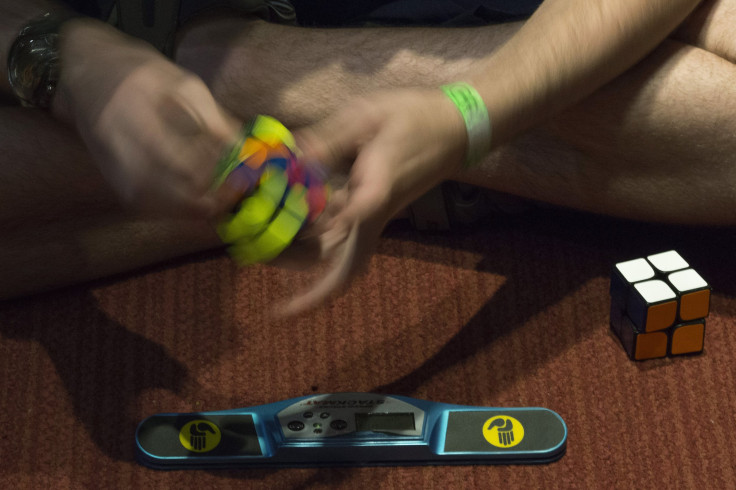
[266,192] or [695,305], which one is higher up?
[266,192]

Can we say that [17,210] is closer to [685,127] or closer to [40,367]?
[40,367]

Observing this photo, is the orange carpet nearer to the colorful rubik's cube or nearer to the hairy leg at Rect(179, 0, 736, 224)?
the hairy leg at Rect(179, 0, 736, 224)

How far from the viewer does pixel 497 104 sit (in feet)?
2.75

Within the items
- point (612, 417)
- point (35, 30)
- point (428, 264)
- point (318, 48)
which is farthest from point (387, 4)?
point (612, 417)

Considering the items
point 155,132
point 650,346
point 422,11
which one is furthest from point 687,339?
point 155,132

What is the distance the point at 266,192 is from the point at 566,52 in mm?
386

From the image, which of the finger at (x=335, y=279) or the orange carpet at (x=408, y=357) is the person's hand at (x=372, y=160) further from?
the orange carpet at (x=408, y=357)

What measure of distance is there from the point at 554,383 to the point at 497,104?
0.36 metres

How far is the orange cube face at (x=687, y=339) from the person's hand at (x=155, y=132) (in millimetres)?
576

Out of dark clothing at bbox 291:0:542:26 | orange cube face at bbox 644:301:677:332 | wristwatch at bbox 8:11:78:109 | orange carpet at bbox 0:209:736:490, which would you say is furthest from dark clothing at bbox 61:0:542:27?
orange cube face at bbox 644:301:677:332

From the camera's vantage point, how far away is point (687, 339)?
100 centimetres

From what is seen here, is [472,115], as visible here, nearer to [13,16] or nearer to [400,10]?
[400,10]

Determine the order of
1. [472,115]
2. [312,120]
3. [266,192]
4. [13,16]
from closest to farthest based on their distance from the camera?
[266,192], [472,115], [13,16], [312,120]

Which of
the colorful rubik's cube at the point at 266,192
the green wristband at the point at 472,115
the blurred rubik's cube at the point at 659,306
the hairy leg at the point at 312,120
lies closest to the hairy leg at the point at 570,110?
the hairy leg at the point at 312,120
